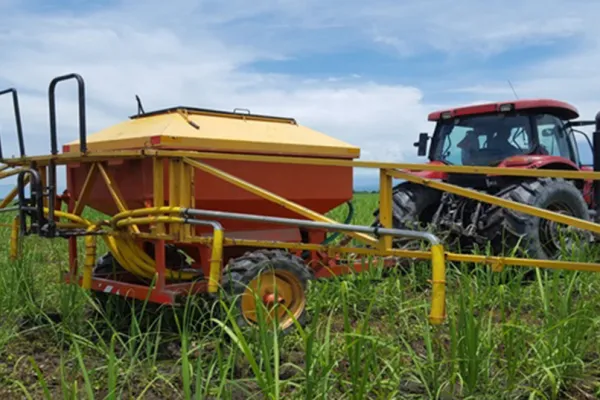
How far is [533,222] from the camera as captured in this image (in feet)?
16.6

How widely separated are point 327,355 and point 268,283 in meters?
1.33

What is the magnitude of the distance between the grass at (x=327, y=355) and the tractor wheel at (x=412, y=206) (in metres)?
1.40

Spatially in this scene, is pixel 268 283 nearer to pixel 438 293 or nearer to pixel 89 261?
pixel 89 261

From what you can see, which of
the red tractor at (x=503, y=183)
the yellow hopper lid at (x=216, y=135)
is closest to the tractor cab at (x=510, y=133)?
the red tractor at (x=503, y=183)

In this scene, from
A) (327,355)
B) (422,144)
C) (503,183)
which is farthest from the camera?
(422,144)

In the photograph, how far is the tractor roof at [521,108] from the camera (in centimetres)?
577

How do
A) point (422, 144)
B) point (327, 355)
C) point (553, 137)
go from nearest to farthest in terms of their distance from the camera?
point (327, 355) < point (553, 137) < point (422, 144)

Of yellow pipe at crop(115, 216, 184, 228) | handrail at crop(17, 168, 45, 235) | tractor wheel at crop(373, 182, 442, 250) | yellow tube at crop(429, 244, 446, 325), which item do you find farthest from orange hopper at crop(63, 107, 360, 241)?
yellow tube at crop(429, 244, 446, 325)

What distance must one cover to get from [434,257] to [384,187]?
3.50 feet

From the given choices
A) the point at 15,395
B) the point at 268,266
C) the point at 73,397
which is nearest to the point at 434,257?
the point at 268,266

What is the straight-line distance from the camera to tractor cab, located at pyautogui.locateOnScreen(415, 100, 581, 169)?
581 centimetres

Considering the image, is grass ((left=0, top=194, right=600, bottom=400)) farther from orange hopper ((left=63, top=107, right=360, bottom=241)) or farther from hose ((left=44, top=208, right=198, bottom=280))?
orange hopper ((left=63, top=107, right=360, bottom=241))

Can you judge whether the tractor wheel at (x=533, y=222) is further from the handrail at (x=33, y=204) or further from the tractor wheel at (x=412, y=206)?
the handrail at (x=33, y=204)

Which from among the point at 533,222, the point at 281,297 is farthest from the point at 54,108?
the point at 533,222
